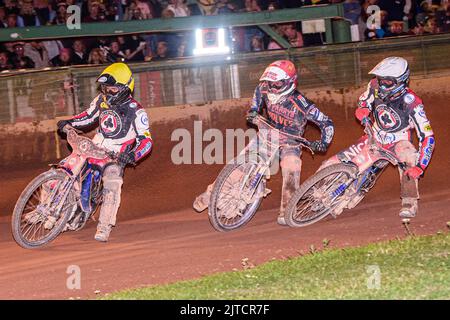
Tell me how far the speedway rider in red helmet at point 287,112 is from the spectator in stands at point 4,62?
4843mm

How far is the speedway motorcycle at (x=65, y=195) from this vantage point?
10.6m

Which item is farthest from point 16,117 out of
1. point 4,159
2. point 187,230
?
point 187,230

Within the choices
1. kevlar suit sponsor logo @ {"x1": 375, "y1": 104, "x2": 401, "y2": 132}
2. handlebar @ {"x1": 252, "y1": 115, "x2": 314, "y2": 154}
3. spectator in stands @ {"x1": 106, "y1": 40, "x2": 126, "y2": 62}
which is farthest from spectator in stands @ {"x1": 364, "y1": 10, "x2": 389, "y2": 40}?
handlebar @ {"x1": 252, "y1": 115, "x2": 314, "y2": 154}

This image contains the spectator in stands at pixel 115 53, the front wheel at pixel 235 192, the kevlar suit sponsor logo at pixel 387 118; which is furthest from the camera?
the spectator in stands at pixel 115 53

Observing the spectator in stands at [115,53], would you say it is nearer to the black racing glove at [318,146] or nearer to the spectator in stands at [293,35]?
the spectator in stands at [293,35]

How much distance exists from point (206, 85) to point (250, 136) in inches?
41.5

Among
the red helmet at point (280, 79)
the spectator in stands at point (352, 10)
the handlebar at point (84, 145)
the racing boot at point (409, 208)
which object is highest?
the spectator in stands at point (352, 10)

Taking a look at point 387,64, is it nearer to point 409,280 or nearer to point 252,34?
point 409,280

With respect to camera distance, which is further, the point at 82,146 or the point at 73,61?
the point at 73,61

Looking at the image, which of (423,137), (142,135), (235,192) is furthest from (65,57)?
(423,137)

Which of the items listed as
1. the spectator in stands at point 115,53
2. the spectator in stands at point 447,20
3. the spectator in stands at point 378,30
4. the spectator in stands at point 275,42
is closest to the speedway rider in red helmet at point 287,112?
the spectator in stands at point 275,42

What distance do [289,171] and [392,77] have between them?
168 cm

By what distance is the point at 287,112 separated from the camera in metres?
11.5

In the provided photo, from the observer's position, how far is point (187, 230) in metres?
12.0
